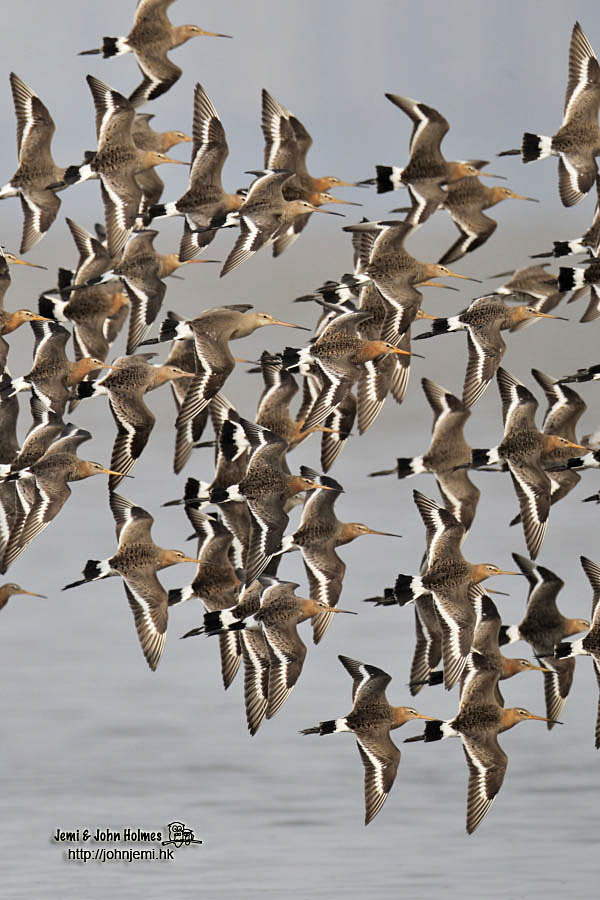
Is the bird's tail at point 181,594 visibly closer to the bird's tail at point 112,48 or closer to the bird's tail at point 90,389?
the bird's tail at point 90,389

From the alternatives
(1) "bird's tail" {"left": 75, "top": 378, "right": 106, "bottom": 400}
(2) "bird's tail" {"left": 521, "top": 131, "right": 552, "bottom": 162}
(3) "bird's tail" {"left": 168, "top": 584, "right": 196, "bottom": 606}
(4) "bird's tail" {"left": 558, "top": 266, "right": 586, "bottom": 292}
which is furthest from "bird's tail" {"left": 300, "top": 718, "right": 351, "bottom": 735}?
(2) "bird's tail" {"left": 521, "top": 131, "right": 552, "bottom": 162}

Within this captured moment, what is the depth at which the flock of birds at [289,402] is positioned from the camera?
24.6ft

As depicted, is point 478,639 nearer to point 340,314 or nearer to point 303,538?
point 303,538

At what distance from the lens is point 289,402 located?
323 inches

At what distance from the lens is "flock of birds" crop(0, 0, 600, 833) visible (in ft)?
24.6

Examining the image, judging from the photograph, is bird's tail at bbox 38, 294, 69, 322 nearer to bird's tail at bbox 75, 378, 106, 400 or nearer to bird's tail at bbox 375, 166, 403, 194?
bird's tail at bbox 75, 378, 106, 400

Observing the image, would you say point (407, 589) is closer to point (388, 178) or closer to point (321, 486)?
point (321, 486)

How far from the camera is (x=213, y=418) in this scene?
330 inches

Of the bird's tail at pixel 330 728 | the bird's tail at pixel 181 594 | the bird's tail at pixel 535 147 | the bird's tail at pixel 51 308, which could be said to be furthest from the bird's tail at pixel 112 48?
the bird's tail at pixel 330 728

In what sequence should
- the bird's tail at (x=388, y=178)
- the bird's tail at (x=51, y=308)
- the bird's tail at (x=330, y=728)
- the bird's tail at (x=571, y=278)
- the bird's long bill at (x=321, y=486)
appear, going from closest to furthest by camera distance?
the bird's tail at (x=330, y=728) → the bird's long bill at (x=321, y=486) → the bird's tail at (x=571, y=278) → the bird's tail at (x=388, y=178) → the bird's tail at (x=51, y=308)

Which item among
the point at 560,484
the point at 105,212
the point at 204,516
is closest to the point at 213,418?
the point at 204,516

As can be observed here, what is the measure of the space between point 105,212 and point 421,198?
1544 millimetres

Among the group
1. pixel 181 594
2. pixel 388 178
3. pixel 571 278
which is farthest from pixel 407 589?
pixel 388 178

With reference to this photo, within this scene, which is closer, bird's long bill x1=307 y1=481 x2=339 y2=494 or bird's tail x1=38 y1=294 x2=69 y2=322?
bird's long bill x1=307 y1=481 x2=339 y2=494
